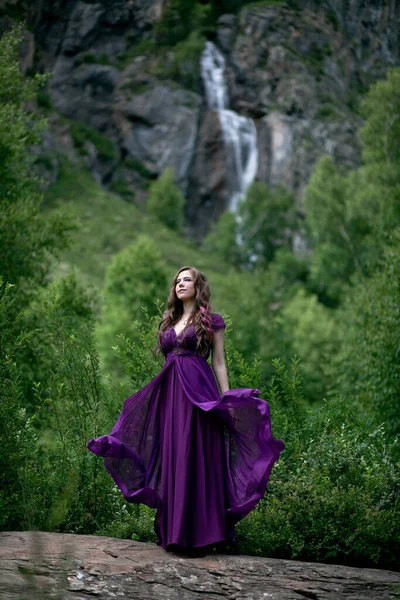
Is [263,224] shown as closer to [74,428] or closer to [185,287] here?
[74,428]

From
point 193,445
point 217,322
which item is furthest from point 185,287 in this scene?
point 193,445

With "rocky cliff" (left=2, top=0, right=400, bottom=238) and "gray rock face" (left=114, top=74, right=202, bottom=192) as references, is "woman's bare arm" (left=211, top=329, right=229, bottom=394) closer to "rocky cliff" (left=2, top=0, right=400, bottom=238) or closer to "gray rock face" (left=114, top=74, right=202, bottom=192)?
"rocky cliff" (left=2, top=0, right=400, bottom=238)

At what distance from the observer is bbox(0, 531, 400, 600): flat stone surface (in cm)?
414

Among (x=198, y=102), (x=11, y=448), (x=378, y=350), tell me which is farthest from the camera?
(x=198, y=102)

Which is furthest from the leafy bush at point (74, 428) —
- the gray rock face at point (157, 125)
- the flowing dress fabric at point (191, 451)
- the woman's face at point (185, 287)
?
the gray rock face at point (157, 125)

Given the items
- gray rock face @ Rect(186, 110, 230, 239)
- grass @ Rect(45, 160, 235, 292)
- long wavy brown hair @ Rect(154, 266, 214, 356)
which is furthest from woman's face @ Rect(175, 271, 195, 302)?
gray rock face @ Rect(186, 110, 230, 239)

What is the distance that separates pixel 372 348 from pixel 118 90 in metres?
55.5

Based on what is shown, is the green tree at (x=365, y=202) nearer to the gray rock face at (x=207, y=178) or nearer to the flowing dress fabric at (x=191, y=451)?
the flowing dress fabric at (x=191, y=451)

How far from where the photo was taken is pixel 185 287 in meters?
5.75

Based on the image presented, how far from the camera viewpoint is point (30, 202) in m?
11.9

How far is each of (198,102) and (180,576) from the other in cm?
6141

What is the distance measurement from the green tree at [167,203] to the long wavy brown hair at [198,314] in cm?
4967

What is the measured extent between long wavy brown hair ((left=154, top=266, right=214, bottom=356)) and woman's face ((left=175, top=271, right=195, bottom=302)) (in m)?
0.04

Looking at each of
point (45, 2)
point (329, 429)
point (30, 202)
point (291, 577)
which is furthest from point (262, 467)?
point (45, 2)
